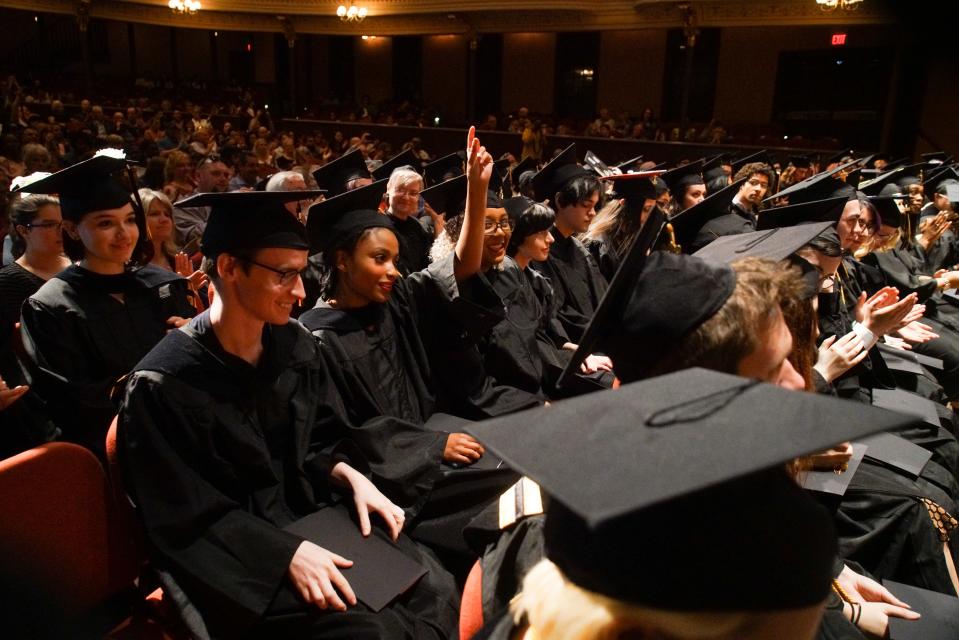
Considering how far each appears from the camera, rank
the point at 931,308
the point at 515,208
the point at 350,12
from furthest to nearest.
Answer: the point at 350,12 → the point at 931,308 → the point at 515,208

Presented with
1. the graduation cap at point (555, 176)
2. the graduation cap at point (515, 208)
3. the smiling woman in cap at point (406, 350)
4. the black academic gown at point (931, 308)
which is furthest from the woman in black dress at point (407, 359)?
the black academic gown at point (931, 308)

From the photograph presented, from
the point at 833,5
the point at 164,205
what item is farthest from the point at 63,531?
the point at 833,5

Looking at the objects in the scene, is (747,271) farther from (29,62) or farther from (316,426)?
(29,62)

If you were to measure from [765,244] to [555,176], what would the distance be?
107 inches

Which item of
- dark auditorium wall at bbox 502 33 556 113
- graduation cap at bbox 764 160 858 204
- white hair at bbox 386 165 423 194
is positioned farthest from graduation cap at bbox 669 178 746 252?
dark auditorium wall at bbox 502 33 556 113

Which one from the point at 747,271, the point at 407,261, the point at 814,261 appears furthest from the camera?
the point at 407,261

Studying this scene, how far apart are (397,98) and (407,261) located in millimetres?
19221

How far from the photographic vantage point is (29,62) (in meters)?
22.6

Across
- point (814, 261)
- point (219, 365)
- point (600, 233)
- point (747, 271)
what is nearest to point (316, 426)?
point (219, 365)

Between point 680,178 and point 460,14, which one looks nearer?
point 680,178

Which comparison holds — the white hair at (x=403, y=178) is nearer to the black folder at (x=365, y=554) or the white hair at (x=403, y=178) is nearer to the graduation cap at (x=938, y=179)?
the black folder at (x=365, y=554)

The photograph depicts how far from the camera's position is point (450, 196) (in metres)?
4.48

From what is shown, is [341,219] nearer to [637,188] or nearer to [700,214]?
[700,214]

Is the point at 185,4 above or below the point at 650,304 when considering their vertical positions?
above
